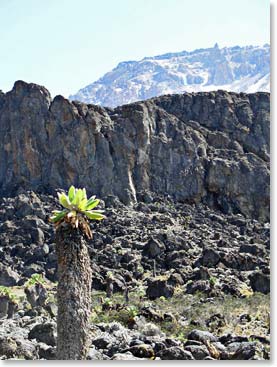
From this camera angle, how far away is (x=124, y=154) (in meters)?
61.9

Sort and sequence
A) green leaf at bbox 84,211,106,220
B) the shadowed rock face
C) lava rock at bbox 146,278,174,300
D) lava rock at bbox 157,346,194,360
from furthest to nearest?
the shadowed rock face
lava rock at bbox 146,278,174,300
lava rock at bbox 157,346,194,360
green leaf at bbox 84,211,106,220

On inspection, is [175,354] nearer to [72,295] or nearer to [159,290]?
[72,295]

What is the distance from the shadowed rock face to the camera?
60.7 m

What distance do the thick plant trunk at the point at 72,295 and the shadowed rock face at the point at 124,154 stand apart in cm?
4808

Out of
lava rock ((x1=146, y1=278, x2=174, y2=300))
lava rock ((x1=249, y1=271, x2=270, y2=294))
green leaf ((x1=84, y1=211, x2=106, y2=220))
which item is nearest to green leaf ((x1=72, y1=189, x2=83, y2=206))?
green leaf ((x1=84, y1=211, x2=106, y2=220))

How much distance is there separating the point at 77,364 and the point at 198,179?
54.5 metres

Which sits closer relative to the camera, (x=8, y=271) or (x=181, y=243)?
(x=8, y=271)

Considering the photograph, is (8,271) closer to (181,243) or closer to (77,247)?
(181,243)

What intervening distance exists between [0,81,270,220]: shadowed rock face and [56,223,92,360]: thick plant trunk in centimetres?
4808

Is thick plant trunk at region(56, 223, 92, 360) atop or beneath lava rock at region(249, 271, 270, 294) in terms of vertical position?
atop

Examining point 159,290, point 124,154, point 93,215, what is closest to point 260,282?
point 159,290

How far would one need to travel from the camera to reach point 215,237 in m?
52.1

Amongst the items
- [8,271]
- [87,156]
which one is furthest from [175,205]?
[8,271]

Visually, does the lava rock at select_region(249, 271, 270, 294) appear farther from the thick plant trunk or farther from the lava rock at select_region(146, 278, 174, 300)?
the thick plant trunk
